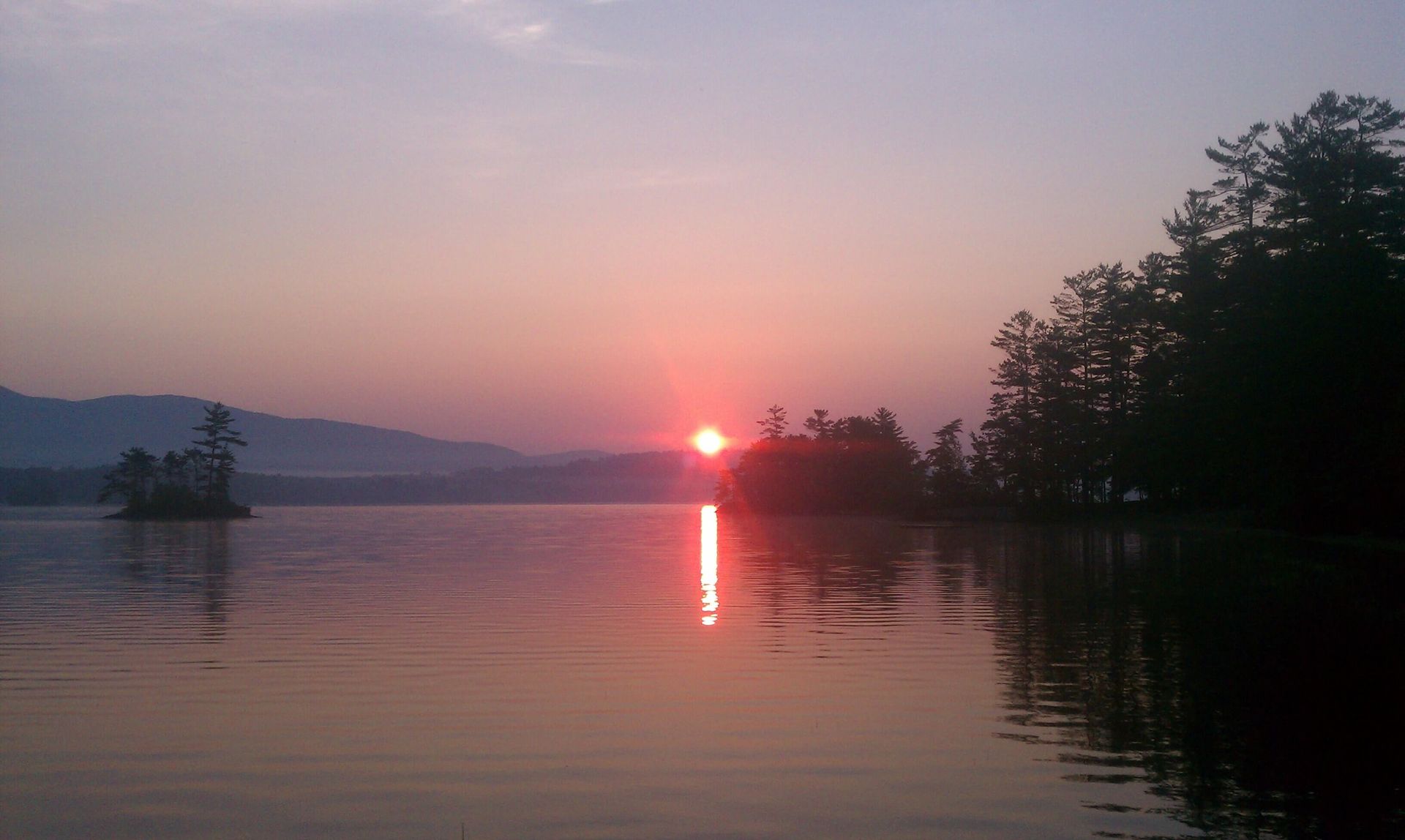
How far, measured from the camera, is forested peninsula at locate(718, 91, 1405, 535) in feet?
119

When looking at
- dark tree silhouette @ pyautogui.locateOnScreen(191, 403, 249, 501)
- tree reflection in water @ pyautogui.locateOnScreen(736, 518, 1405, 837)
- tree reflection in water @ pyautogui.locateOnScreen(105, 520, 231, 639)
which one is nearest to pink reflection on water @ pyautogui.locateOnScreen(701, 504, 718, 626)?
tree reflection in water @ pyautogui.locateOnScreen(736, 518, 1405, 837)

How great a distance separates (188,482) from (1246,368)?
102m

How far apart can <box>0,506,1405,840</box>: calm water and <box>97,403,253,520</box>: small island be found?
8065 centimetres

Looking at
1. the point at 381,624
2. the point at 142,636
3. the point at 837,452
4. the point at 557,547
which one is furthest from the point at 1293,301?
the point at 837,452

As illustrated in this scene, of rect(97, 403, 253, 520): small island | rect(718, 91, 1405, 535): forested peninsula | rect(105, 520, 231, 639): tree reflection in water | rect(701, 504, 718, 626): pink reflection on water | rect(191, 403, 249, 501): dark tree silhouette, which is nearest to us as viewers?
rect(701, 504, 718, 626): pink reflection on water

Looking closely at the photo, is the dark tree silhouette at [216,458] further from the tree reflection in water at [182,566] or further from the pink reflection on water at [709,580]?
the pink reflection on water at [709,580]

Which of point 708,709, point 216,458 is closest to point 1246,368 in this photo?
point 708,709

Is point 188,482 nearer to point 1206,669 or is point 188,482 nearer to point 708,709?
point 708,709

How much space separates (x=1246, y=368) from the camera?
1582 inches

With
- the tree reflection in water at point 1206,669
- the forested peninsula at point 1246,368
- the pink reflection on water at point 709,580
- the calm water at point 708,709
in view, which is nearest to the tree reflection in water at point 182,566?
the calm water at point 708,709

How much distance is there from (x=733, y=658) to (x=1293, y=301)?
95.1ft

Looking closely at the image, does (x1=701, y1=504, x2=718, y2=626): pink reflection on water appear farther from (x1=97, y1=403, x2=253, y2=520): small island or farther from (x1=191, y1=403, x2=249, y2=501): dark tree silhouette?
(x1=191, y1=403, x2=249, y2=501): dark tree silhouette

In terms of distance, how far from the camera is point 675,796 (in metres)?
9.37

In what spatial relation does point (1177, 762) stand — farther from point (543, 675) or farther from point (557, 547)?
point (557, 547)
